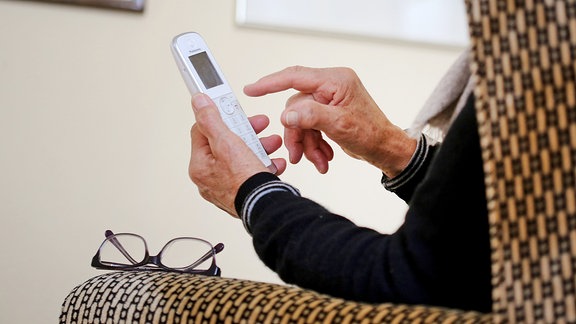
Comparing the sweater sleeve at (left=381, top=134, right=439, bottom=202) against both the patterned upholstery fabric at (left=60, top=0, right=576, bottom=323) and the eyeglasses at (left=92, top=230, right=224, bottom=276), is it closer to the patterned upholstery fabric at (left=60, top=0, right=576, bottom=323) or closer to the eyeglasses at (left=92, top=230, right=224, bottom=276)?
the eyeglasses at (left=92, top=230, right=224, bottom=276)

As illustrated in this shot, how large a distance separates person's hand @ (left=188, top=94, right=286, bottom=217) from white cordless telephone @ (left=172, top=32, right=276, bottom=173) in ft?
0.09

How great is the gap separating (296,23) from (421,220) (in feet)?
3.62

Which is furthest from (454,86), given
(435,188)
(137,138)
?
(137,138)

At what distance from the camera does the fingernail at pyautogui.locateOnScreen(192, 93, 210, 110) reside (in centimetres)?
70

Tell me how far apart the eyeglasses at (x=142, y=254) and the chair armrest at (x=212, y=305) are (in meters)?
0.18

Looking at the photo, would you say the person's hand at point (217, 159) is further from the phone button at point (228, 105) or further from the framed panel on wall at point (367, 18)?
the framed panel on wall at point (367, 18)

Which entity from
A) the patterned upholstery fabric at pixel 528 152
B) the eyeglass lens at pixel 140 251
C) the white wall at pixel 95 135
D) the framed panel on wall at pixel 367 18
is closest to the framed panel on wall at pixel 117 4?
the white wall at pixel 95 135

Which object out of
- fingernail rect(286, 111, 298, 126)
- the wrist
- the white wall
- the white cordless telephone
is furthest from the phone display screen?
the white wall

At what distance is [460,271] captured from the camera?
1.42 ft

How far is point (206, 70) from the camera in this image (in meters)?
0.76

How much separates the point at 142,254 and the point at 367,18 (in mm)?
881

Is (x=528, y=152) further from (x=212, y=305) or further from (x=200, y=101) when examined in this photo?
(x=200, y=101)

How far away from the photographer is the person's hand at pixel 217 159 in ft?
2.03

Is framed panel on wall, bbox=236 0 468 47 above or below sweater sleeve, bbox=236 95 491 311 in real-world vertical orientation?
above
